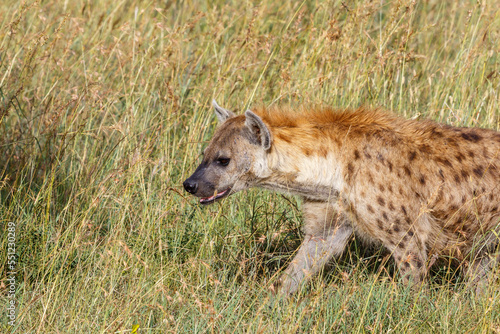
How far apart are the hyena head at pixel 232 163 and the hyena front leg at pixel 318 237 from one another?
0.38 meters

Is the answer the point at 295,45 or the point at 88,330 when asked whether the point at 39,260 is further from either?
the point at 295,45

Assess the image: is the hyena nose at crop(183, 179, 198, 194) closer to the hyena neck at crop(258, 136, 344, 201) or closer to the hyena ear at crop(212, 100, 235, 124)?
Result: the hyena neck at crop(258, 136, 344, 201)

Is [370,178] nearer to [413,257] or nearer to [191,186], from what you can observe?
[413,257]

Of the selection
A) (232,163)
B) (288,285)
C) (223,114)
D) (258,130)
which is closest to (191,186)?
(232,163)

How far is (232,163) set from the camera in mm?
3691

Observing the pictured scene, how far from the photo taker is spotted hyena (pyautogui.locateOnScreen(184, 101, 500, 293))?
11.3ft

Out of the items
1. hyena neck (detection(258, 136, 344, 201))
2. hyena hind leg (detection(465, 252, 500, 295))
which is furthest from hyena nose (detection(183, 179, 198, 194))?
hyena hind leg (detection(465, 252, 500, 295))

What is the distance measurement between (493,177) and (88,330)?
2.20 metres

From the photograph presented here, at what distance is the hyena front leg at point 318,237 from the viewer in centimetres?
363

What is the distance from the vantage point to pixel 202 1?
6.52m

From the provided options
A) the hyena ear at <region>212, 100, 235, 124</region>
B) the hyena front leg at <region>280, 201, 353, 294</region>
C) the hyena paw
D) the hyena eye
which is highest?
the hyena ear at <region>212, 100, 235, 124</region>

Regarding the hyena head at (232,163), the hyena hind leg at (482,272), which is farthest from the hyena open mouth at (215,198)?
the hyena hind leg at (482,272)

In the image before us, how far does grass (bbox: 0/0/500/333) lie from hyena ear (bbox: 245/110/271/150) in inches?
17.0

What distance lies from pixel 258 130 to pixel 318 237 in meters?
0.67
